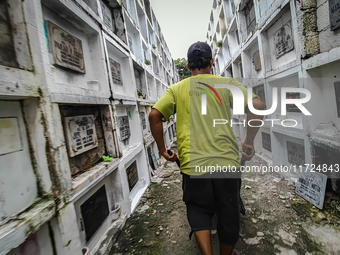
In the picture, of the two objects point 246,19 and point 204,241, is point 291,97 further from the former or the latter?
point 204,241

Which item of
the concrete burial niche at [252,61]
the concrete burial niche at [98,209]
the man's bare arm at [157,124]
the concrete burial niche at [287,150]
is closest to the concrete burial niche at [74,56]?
the man's bare arm at [157,124]

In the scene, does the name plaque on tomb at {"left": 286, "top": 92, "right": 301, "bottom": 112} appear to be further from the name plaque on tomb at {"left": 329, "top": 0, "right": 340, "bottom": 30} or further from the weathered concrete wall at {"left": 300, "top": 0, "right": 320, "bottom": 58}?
the name plaque on tomb at {"left": 329, "top": 0, "right": 340, "bottom": 30}

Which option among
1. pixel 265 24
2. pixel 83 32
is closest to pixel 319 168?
pixel 265 24

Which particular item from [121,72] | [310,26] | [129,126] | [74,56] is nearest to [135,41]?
[121,72]

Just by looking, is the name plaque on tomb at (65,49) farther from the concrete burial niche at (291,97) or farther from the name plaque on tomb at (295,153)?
the name plaque on tomb at (295,153)

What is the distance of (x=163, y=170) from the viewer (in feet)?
17.9

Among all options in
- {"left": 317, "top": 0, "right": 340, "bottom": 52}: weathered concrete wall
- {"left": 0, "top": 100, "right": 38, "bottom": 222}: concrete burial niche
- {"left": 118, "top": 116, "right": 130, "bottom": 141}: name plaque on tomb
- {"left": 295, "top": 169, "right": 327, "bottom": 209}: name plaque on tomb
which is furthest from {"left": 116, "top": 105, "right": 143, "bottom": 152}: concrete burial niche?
{"left": 317, "top": 0, "right": 340, "bottom": 52}: weathered concrete wall

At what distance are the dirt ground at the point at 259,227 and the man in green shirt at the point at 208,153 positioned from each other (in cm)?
94

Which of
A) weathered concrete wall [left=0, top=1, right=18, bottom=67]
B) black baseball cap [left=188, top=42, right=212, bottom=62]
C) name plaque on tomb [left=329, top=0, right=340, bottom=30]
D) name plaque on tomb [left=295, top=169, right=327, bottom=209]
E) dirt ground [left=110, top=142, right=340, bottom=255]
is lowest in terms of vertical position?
dirt ground [left=110, top=142, right=340, bottom=255]

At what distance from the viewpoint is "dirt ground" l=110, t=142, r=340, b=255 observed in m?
2.07

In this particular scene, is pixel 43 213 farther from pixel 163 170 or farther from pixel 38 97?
pixel 163 170

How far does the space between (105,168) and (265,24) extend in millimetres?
5180

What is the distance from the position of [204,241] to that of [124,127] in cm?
308

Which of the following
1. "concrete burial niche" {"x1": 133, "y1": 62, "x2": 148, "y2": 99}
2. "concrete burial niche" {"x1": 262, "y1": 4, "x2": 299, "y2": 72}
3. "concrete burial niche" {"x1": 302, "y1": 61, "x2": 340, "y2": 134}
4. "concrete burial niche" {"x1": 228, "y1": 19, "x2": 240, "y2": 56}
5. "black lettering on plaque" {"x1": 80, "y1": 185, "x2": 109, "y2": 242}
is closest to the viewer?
"black lettering on plaque" {"x1": 80, "y1": 185, "x2": 109, "y2": 242}
